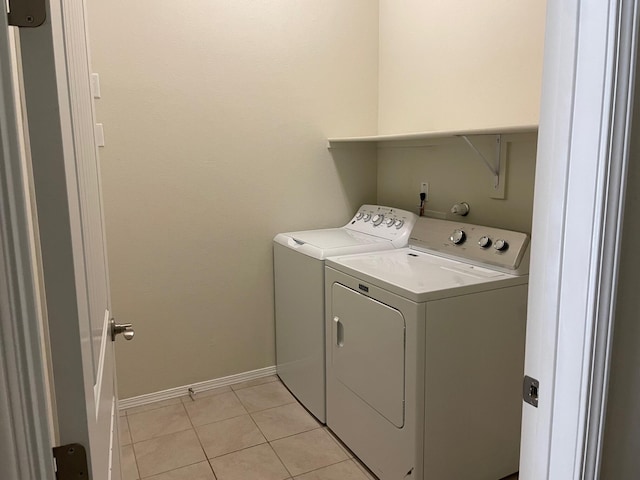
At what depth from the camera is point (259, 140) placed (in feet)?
9.12

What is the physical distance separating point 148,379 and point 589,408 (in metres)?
2.43

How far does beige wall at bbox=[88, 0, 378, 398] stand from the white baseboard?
0.04m

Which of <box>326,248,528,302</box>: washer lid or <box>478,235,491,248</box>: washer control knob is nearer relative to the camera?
<box>326,248,528,302</box>: washer lid

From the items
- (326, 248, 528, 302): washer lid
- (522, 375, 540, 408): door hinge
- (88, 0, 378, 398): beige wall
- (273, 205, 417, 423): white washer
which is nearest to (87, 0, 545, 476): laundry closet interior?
(88, 0, 378, 398): beige wall

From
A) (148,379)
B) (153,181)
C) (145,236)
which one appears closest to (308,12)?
(153,181)

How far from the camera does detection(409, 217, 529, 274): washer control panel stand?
202cm

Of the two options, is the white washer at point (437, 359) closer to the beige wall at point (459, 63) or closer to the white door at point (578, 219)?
the beige wall at point (459, 63)

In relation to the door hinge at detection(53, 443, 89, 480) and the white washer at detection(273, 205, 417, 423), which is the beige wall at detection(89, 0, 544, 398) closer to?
the white washer at detection(273, 205, 417, 423)

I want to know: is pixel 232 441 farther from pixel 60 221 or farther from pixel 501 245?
pixel 60 221

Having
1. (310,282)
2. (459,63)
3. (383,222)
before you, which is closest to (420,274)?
(310,282)

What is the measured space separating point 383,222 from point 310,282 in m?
0.60

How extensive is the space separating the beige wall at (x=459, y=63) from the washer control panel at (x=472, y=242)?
0.49m

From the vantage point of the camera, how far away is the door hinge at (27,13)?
1.77 feet

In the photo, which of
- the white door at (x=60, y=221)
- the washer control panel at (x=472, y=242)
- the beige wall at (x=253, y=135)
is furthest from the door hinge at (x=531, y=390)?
the beige wall at (x=253, y=135)
